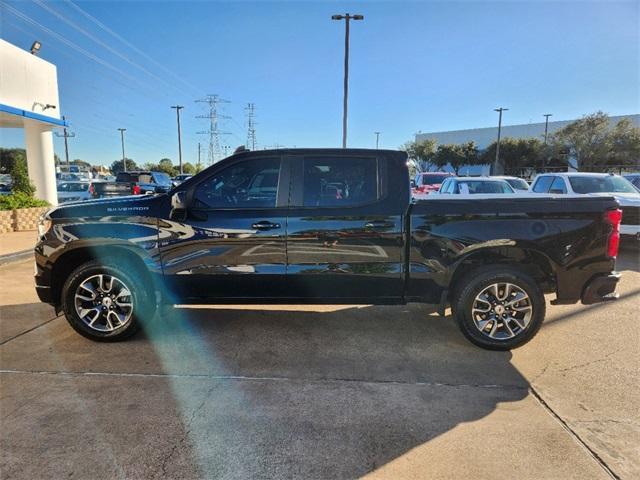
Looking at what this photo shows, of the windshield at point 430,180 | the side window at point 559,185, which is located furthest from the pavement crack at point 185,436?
the windshield at point 430,180

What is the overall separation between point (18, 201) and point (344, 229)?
A: 457 inches

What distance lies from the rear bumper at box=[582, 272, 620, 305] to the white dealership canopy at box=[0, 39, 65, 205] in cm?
1391

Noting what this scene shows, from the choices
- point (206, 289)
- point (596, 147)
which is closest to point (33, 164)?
point (206, 289)

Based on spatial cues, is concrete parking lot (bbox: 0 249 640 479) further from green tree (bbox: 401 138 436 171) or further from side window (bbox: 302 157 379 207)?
green tree (bbox: 401 138 436 171)

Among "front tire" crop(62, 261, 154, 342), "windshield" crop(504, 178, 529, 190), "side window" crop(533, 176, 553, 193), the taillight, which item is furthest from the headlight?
"windshield" crop(504, 178, 529, 190)

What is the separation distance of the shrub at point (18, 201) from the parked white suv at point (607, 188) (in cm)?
1430

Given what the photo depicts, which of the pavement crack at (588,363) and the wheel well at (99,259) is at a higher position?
the wheel well at (99,259)

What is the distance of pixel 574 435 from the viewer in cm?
300

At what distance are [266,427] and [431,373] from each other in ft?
→ 5.34

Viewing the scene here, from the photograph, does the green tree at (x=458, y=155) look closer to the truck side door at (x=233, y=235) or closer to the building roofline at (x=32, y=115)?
the building roofline at (x=32, y=115)

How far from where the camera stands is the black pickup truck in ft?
13.9

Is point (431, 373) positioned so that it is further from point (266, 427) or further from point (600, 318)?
point (600, 318)

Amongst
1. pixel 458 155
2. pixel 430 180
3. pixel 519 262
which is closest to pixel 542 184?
pixel 430 180

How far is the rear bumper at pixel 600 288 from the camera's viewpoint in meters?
4.25
